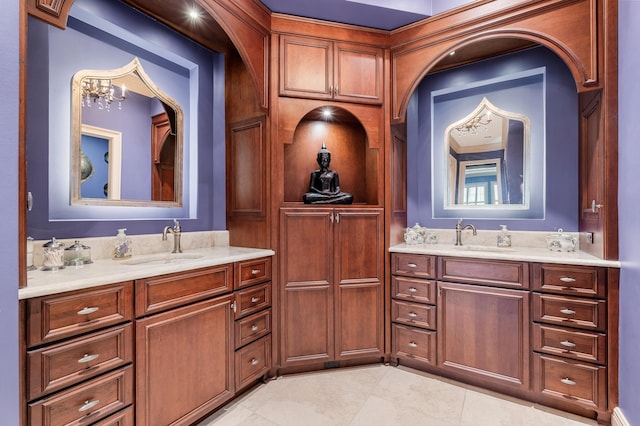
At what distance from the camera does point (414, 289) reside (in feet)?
8.23

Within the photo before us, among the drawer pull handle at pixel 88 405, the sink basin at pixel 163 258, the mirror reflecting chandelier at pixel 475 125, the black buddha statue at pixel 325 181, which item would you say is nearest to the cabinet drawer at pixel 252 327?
the sink basin at pixel 163 258

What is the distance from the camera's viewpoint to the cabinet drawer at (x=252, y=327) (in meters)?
2.07

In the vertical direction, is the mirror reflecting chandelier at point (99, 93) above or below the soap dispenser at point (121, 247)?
above

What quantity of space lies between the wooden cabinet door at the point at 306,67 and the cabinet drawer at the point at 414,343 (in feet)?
6.81

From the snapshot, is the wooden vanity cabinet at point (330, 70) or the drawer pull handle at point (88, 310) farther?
the wooden vanity cabinet at point (330, 70)

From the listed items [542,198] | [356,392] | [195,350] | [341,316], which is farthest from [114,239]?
[542,198]

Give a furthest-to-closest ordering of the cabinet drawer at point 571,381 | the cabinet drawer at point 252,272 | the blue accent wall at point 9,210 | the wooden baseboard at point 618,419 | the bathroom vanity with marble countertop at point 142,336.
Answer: the cabinet drawer at point 252,272
the cabinet drawer at point 571,381
the wooden baseboard at point 618,419
the bathroom vanity with marble countertop at point 142,336
the blue accent wall at point 9,210

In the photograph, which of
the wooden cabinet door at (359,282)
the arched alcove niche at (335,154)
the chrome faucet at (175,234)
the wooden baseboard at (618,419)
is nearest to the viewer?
the wooden baseboard at (618,419)

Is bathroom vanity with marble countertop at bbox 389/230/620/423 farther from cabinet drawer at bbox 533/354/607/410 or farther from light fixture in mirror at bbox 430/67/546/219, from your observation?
light fixture in mirror at bbox 430/67/546/219

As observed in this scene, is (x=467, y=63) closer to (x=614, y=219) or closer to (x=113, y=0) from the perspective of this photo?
(x=614, y=219)

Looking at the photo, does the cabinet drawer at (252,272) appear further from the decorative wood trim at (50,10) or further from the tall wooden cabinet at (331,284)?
the decorative wood trim at (50,10)

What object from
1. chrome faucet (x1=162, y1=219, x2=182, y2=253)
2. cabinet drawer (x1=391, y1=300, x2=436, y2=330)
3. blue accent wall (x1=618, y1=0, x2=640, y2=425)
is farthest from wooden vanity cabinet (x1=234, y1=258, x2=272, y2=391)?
blue accent wall (x1=618, y1=0, x2=640, y2=425)

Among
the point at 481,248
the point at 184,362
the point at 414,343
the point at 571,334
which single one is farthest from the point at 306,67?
the point at 571,334

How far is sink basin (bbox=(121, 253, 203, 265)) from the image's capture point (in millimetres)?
1912
